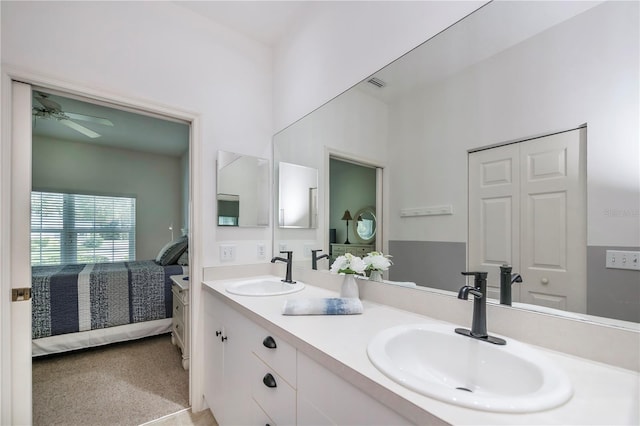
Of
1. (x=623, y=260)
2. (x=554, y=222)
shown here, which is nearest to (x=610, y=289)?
(x=623, y=260)

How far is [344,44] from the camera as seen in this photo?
158 cm

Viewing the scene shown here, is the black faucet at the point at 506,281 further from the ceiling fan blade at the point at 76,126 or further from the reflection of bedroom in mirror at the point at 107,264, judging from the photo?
the ceiling fan blade at the point at 76,126

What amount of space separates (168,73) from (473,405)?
2142 millimetres

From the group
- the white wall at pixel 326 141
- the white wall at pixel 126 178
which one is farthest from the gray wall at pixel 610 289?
the white wall at pixel 126 178

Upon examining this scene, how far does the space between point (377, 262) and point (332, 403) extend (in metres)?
0.68

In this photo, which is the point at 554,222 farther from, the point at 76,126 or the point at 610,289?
the point at 76,126

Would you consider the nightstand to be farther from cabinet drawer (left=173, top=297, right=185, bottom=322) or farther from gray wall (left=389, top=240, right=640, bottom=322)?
gray wall (left=389, top=240, right=640, bottom=322)

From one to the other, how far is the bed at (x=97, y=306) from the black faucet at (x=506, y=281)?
3.08m

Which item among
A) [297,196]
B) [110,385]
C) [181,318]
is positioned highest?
[297,196]

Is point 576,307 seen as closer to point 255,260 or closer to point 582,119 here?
point 582,119

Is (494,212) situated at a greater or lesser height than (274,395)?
greater

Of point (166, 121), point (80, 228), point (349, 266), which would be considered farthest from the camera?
point (80, 228)

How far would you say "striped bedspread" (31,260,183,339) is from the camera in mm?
2502

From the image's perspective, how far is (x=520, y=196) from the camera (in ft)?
3.01
